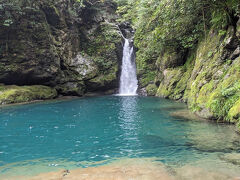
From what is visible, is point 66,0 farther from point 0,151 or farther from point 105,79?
point 0,151

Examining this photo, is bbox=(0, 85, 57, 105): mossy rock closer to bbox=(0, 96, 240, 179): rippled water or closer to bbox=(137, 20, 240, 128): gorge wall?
bbox=(0, 96, 240, 179): rippled water

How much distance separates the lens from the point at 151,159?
5.28 metres


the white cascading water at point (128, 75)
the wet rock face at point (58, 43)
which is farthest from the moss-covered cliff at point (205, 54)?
the wet rock face at point (58, 43)

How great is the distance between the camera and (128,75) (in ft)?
100

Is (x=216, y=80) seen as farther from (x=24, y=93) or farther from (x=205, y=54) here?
(x=24, y=93)

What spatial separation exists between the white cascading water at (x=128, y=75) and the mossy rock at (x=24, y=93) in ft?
32.9

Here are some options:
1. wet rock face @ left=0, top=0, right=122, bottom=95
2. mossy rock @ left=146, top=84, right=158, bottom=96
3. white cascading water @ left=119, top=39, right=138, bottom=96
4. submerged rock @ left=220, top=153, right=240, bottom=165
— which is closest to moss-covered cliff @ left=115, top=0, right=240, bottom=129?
submerged rock @ left=220, top=153, right=240, bottom=165

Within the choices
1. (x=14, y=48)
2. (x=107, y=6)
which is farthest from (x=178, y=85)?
(x=107, y=6)

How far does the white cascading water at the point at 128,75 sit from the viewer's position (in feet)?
99.0

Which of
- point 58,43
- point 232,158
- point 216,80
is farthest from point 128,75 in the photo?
point 232,158

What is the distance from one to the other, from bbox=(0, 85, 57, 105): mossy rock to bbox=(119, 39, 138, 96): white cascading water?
1003 cm

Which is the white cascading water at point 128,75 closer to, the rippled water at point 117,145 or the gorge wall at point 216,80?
the gorge wall at point 216,80

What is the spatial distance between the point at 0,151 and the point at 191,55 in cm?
1730

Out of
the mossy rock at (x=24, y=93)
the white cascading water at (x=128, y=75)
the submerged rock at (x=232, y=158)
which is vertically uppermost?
the white cascading water at (x=128, y=75)
